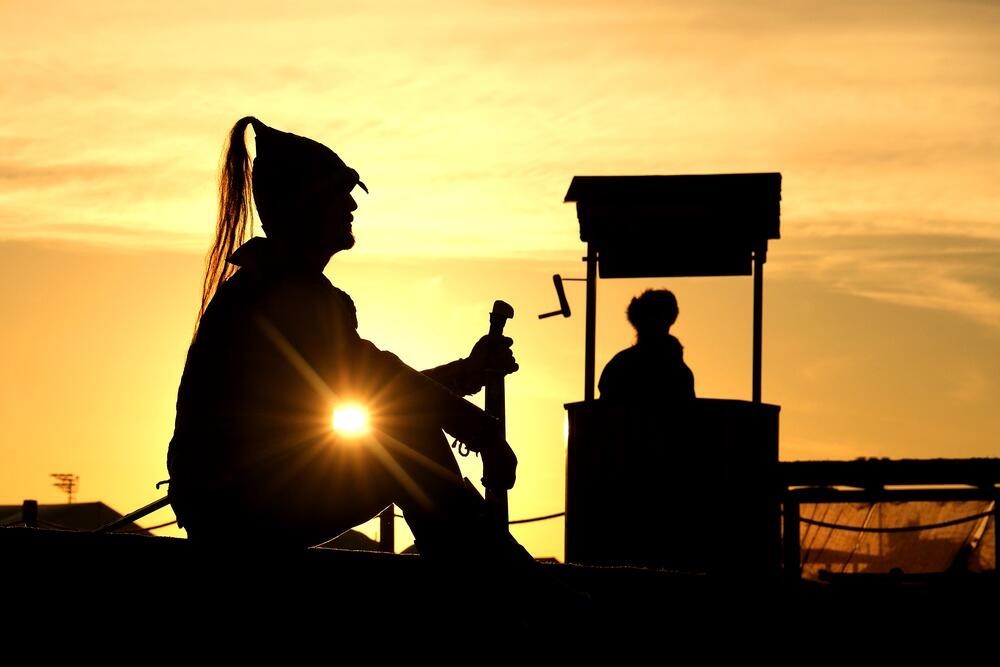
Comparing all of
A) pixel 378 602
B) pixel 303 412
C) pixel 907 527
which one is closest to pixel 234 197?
pixel 303 412

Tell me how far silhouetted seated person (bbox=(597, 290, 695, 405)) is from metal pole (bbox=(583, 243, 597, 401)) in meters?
0.51

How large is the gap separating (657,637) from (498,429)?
90 centimetres

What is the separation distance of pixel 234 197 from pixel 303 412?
0.63 metres

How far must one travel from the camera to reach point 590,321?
11.3 m

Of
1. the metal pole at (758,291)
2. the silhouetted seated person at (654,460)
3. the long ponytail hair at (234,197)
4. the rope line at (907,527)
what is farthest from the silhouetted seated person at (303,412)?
the metal pole at (758,291)

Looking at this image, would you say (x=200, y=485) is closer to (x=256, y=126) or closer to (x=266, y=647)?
(x=266, y=647)

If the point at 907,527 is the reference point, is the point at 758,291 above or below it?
above

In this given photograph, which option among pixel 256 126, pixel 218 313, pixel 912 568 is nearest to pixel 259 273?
pixel 218 313

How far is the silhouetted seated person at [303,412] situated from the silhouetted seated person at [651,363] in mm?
6485

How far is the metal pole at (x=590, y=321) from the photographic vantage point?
11133 millimetres

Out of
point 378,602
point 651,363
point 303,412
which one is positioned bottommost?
point 378,602

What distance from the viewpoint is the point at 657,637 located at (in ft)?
13.4

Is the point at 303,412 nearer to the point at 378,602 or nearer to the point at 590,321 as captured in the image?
the point at 378,602

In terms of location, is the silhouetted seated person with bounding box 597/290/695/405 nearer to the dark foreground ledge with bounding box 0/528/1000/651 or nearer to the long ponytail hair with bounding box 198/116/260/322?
the dark foreground ledge with bounding box 0/528/1000/651
